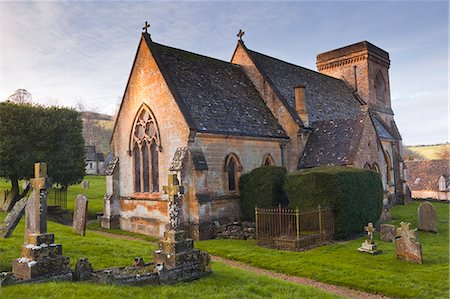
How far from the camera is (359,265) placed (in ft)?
45.9

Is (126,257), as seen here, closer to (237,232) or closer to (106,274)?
(106,274)

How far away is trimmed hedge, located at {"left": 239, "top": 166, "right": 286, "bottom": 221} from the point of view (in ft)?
67.5

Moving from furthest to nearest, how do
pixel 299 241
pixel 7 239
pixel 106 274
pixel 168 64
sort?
pixel 168 64
pixel 299 241
pixel 7 239
pixel 106 274

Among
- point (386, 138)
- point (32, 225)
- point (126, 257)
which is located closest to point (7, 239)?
point (126, 257)

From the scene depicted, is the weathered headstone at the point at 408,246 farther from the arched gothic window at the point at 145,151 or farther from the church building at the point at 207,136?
the arched gothic window at the point at 145,151

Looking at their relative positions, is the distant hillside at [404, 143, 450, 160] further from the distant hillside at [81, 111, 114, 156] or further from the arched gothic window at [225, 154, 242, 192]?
the arched gothic window at [225, 154, 242, 192]

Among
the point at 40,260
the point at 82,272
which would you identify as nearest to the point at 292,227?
the point at 82,272

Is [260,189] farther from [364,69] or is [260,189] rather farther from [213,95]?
[364,69]

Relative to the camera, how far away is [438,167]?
56.7m

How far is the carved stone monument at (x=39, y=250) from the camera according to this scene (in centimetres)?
916

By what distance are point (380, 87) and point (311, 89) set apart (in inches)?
571

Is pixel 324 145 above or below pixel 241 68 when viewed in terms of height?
below

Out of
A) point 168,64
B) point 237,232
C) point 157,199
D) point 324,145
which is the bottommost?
point 237,232

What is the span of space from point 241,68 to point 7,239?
19918 millimetres
